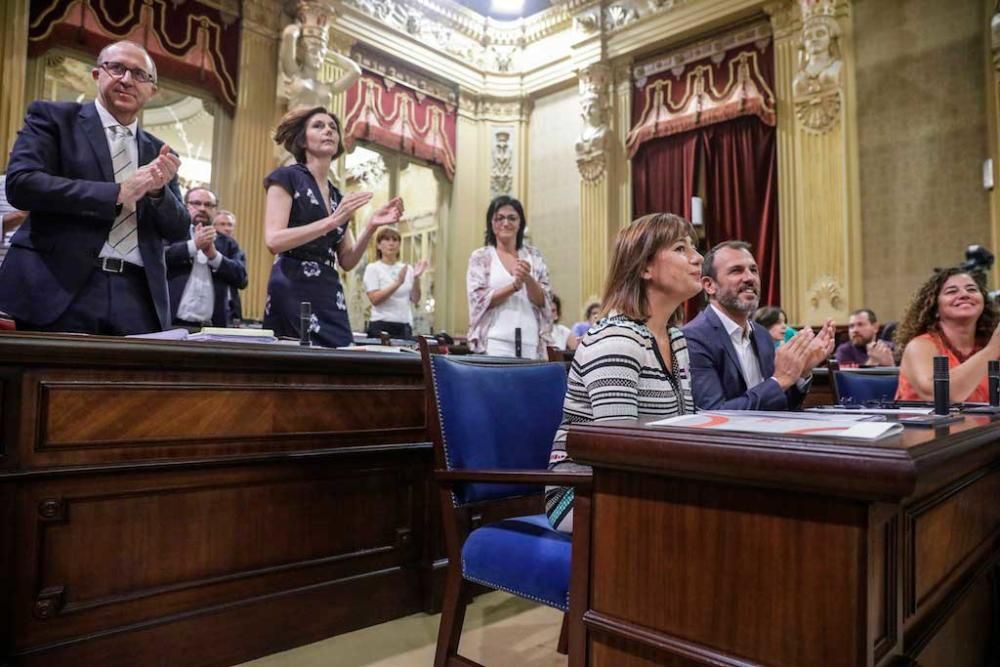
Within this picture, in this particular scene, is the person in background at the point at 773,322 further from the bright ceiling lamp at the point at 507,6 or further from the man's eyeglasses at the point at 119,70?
the bright ceiling lamp at the point at 507,6

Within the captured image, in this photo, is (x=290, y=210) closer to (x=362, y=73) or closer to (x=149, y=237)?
(x=149, y=237)

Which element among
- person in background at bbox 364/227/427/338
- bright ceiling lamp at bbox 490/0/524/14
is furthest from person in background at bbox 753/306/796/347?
bright ceiling lamp at bbox 490/0/524/14

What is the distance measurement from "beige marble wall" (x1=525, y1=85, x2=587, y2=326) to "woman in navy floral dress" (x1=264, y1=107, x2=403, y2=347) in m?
4.98

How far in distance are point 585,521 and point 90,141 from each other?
1625 millimetres

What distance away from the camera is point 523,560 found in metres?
1.31

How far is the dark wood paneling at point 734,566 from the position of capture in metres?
0.71

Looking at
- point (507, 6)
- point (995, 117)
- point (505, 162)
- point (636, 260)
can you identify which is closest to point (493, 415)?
point (636, 260)

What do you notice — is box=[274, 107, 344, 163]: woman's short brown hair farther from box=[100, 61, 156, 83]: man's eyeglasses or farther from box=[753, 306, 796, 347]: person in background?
box=[753, 306, 796, 347]: person in background

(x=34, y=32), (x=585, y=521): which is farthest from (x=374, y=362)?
(x=34, y=32)

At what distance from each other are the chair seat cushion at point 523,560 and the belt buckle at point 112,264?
114 centimetres

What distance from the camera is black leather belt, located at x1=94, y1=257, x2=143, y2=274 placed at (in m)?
1.69

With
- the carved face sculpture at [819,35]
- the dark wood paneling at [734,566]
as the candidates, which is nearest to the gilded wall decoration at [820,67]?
the carved face sculpture at [819,35]

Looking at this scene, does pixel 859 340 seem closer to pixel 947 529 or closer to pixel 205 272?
pixel 947 529

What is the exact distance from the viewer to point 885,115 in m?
5.27
